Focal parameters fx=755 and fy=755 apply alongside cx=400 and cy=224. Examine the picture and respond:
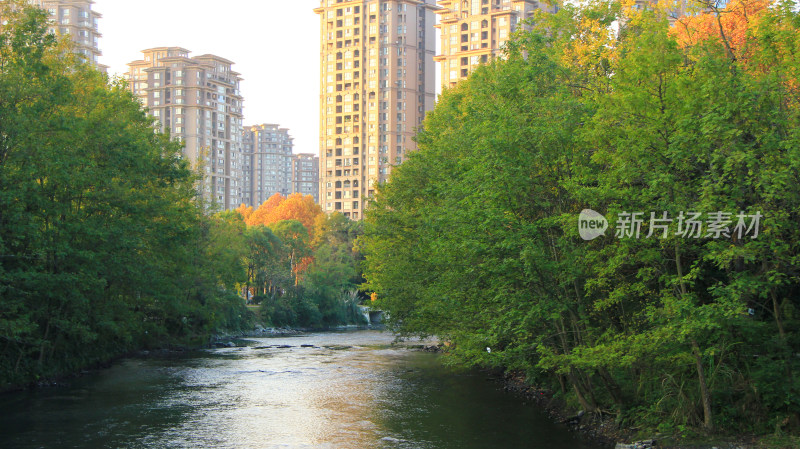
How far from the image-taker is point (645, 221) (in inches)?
776

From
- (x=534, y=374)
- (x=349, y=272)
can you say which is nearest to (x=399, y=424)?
(x=534, y=374)

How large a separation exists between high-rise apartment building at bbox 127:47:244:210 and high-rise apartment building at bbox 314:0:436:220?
20366 mm

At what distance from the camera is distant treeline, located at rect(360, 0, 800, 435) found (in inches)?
696

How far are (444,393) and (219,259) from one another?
1056 inches

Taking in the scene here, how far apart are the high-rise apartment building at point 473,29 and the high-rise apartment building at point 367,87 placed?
1268cm

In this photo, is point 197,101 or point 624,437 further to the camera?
point 197,101

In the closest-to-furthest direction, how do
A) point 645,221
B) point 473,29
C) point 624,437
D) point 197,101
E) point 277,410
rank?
point 645,221 → point 624,437 → point 277,410 → point 473,29 → point 197,101

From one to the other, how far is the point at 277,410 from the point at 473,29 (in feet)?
350

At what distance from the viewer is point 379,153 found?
139000mm

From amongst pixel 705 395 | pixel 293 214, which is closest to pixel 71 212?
pixel 705 395

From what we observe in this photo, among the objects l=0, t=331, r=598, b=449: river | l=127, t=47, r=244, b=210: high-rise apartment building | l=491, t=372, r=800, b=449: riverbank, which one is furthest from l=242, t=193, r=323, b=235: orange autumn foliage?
l=491, t=372, r=800, b=449: riverbank

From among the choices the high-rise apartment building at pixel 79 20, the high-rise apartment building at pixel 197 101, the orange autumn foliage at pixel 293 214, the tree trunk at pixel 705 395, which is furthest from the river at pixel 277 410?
the high-rise apartment building at pixel 197 101

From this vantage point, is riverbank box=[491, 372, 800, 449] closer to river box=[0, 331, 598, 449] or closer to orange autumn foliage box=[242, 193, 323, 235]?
river box=[0, 331, 598, 449]

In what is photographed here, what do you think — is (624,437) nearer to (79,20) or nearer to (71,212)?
(71,212)
